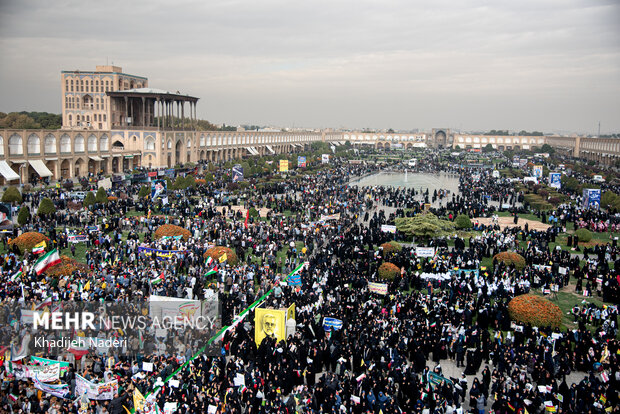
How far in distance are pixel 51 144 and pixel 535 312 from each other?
127 ft

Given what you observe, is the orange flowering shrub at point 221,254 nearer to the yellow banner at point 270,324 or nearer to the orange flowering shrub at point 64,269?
the orange flowering shrub at point 64,269

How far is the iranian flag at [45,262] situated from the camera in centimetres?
1518

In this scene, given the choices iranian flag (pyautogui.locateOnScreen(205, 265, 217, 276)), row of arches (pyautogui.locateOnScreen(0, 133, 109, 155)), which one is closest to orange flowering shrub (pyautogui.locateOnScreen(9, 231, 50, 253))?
iranian flag (pyautogui.locateOnScreen(205, 265, 217, 276))

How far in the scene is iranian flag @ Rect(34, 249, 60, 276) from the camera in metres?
15.2

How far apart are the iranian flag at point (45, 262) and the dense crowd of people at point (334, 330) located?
0.21 m

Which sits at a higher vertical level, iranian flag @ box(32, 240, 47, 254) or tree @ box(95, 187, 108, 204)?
tree @ box(95, 187, 108, 204)

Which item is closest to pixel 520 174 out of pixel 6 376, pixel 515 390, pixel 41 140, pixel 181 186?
pixel 181 186

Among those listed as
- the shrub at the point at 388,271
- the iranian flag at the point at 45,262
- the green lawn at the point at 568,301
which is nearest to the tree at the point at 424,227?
the shrub at the point at 388,271

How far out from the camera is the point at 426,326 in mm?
12820

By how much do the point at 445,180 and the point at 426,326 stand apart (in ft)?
159

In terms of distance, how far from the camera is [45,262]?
15.3m

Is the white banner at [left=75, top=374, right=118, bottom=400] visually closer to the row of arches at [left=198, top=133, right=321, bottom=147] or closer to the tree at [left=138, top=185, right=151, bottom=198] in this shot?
the tree at [left=138, top=185, right=151, bottom=198]

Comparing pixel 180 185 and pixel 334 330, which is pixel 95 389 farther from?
pixel 180 185

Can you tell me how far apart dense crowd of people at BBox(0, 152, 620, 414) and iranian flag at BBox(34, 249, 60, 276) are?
0.69ft
